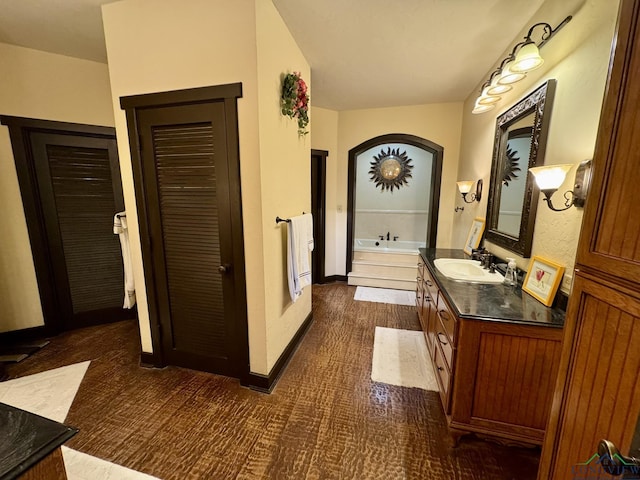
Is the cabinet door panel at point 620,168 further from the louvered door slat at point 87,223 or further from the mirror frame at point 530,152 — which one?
the louvered door slat at point 87,223

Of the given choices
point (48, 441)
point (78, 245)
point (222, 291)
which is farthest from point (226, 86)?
point (78, 245)

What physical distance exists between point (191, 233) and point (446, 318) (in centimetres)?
191

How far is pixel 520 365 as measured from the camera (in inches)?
52.6

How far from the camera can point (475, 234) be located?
268 cm

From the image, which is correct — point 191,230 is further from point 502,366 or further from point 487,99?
point 487,99

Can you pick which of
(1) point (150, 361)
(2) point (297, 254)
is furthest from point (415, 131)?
(1) point (150, 361)

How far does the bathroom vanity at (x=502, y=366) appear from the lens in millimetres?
1305

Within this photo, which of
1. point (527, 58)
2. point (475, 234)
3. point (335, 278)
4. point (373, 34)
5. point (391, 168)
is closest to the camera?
point (527, 58)

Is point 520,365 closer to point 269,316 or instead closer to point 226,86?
point 269,316

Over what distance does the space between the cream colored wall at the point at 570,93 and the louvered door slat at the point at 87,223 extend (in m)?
3.94

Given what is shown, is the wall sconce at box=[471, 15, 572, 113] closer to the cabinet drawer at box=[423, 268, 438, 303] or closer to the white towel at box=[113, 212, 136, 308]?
the cabinet drawer at box=[423, 268, 438, 303]

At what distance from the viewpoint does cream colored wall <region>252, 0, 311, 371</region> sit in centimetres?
168

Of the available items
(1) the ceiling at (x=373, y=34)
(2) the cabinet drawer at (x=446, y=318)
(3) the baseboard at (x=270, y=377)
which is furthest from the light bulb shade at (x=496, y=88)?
(3) the baseboard at (x=270, y=377)

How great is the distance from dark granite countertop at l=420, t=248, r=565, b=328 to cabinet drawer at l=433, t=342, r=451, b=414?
1.41 ft
